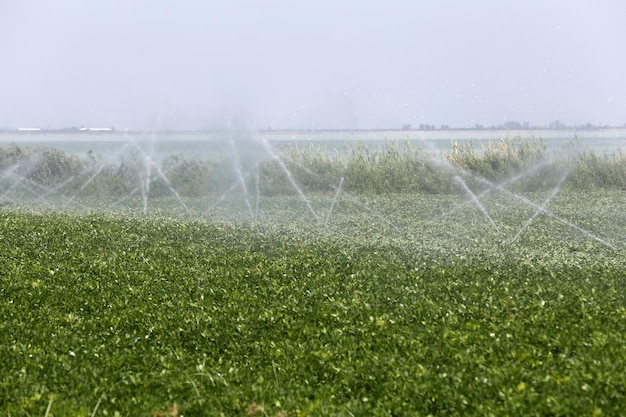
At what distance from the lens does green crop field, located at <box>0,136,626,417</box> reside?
5395 mm

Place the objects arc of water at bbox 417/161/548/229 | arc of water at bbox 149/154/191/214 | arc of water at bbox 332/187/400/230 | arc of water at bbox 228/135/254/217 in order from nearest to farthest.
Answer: arc of water at bbox 332/187/400/230 → arc of water at bbox 417/161/548/229 → arc of water at bbox 149/154/191/214 → arc of water at bbox 228/135/254/217

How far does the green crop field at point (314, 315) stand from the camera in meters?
5.39

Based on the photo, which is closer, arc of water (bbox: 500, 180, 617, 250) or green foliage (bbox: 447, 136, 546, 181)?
arc of water (bbox: 500, 180, 617, 250)

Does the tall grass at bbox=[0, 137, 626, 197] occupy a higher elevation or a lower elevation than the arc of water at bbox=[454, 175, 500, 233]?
higher

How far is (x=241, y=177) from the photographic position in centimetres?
2038

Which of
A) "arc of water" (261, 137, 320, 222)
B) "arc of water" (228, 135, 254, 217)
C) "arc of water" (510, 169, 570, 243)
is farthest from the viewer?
"arc of water" (228, 135, 254, 217)

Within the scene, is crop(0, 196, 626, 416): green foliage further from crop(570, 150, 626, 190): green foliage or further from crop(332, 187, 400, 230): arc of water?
crop(570, 150, 626, 190): green foliage

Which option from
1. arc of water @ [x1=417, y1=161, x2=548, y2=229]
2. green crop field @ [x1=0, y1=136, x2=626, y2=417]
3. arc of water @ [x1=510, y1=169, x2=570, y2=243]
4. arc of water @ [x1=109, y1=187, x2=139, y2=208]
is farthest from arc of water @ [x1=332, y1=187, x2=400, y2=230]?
arc of water @ [x1=109, y1=187, x2=139, y2=208]

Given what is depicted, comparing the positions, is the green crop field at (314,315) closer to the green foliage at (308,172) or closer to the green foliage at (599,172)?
the green foliage at (308,172)

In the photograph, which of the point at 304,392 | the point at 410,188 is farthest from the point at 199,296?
the point at 410,188

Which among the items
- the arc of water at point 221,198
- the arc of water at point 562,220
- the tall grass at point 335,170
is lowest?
the arc of water at point 562,220

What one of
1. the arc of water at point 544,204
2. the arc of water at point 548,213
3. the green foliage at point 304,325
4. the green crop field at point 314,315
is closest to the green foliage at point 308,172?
the arc of water at point 544,204

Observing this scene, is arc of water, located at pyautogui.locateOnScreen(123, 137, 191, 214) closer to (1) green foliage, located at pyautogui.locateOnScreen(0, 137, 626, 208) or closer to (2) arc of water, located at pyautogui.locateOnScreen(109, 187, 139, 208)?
(1) green foliage, located at pyautogui.locateOnScreen(0, 137, 626, 208)

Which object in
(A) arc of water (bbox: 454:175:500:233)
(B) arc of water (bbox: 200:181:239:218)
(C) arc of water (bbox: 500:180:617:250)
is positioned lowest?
(C) arc of water (bbox: 500:180:617:250)
